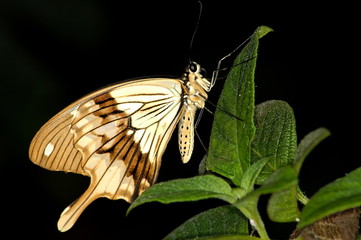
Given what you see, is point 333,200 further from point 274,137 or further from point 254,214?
point 274,137

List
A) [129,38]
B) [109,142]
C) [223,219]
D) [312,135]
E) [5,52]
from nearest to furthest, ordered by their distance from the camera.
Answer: [312,135] < [223,219] < [109,142] < [5,52] < [129,38]

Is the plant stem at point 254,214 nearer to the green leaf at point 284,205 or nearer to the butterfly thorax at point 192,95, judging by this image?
the green leaf at point 284,205

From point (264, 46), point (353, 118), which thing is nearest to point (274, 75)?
point (264, 46)

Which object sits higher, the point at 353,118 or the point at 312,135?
the point at 353,118

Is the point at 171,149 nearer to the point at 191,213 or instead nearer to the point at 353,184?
the point at 191,213

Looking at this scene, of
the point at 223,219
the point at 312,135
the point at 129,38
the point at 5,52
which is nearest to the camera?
the point at 312,135
